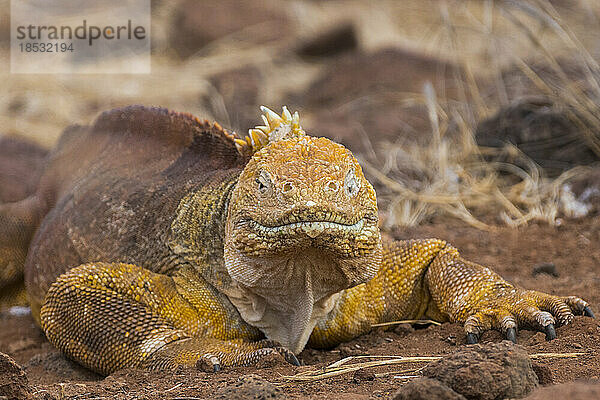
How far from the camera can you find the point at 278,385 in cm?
332

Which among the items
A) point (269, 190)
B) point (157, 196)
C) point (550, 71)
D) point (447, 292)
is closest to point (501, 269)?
point (447, 292)

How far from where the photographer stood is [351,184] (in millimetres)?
3670

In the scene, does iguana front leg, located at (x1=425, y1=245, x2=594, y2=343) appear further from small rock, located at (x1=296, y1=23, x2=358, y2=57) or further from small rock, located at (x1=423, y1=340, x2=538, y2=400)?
small rock, located at (x1=296, y1=23, x2=358, y2=57)

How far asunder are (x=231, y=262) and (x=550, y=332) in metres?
1.54

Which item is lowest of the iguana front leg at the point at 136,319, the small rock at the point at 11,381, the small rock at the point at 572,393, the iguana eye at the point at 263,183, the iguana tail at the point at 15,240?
the iguana tail at the point at 15,240

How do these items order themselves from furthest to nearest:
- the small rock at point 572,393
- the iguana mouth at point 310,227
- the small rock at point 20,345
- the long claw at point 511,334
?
the small rock at point 20,345
the long claw at point 511,334
the iguana mouth at point 310,227
the small rock at point 572,393

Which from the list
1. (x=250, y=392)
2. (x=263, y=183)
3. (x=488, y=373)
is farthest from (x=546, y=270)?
(x=250, y=392)

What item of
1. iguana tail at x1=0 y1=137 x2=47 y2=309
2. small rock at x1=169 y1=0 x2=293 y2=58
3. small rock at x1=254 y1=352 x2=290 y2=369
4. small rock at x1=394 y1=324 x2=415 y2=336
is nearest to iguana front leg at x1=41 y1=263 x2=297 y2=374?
small rock at x1=254 y1=352 x2=290 y2=369

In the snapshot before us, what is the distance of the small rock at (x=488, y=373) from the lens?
8.93 ft

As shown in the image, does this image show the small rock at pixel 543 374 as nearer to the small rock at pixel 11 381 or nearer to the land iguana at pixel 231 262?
the land iguana at pixel 231 262

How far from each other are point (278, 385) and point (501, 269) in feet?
10.3

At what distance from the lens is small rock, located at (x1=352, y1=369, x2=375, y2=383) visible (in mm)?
3422

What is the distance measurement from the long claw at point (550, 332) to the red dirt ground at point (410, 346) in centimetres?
4

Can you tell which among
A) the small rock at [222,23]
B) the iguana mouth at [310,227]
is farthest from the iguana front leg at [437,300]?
the small rock at [222,23]
